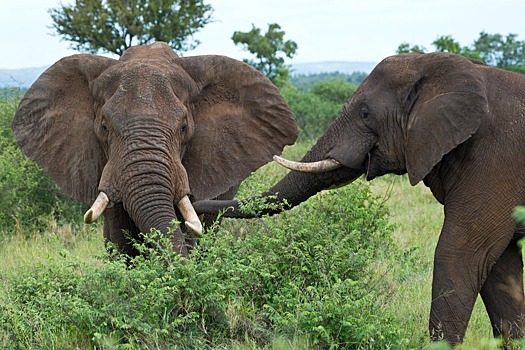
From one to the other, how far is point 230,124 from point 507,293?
2136mm

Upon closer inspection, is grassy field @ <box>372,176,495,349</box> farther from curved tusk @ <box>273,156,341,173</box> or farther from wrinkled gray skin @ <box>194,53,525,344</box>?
curved tusk @ <box>273,156,341,173</box>

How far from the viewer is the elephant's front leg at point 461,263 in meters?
5.06

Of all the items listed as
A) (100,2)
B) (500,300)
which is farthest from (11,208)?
(100,2)

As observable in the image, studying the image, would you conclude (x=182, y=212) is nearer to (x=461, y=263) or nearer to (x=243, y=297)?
(x=243, y=297)

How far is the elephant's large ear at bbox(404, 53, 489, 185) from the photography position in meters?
5.06

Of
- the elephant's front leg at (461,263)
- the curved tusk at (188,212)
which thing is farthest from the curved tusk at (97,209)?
the elephant's front leg at (461,263)

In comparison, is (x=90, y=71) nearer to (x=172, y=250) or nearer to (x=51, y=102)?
(x=51, y=102)

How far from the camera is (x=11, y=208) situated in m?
8.98

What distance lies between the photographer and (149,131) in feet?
18.8

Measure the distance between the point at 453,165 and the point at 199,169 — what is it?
73.0 inches

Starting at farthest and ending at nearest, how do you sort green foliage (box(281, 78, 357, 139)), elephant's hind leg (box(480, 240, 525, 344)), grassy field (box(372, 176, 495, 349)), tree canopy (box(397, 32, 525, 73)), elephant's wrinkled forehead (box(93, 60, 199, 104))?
tree canopy (box(397, 32, 525, 73)), green foliage (box(281, 78, 357, 139)), grassy field (box(372, 176, 495, 349)), elephant's wrinkled forehead (box(93, 60, 199, 104)), elephant's hind leg (box(480, 240, 525, 344))

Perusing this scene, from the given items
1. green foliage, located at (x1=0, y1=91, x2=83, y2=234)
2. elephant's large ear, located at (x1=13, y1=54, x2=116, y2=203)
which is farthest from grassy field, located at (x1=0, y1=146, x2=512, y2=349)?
green foliage, located at (x1=0, y1=91, x2=83, y2=234)

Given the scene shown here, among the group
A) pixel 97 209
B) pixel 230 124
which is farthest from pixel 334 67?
pixel 97 209

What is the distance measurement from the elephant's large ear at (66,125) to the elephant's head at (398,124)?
1.03 meters
